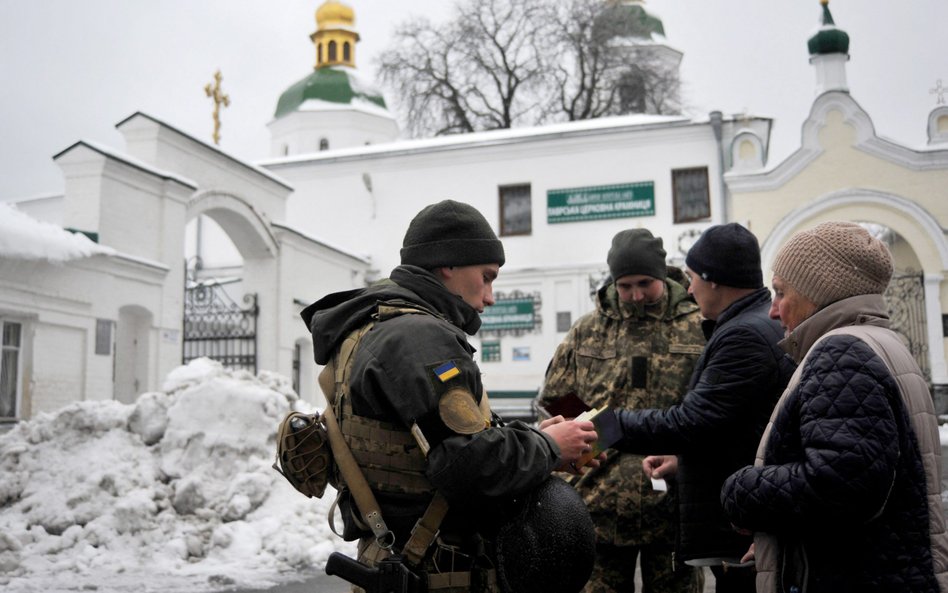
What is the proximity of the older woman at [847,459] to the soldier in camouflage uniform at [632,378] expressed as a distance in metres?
1.20

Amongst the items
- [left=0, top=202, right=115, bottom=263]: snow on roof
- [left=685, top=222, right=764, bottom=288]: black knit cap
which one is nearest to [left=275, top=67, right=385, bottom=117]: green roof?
[left=0, top=202, right=115, bottom=263]: snow on roof

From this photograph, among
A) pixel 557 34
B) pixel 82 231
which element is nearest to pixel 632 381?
pixel 82 231

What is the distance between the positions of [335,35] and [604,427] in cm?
3967

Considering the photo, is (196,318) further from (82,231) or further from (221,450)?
(221,450)

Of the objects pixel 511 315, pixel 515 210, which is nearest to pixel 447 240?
pixel 511 315

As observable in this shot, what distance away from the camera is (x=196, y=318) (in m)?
16.2

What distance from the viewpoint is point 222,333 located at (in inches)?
644

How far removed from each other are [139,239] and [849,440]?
12115 millimetres

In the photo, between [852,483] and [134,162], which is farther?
[134,162]

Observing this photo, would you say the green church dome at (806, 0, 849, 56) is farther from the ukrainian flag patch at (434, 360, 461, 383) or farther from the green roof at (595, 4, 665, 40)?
the ukrainian flag patch at (434, 360, 461, 383)

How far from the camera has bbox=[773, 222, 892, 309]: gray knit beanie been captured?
7.64 ft

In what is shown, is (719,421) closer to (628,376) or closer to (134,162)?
(628,376)

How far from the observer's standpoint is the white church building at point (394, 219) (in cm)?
1166

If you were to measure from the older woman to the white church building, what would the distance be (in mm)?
10075
